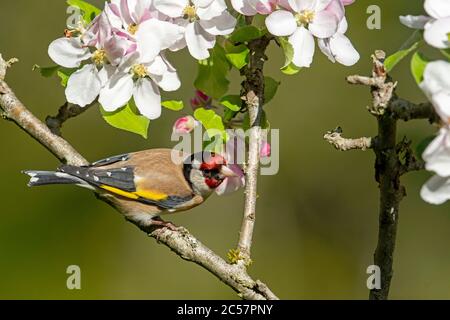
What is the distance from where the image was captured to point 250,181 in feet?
6.25

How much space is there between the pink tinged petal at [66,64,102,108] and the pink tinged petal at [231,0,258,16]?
0.34m

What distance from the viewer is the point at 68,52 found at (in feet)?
6.41

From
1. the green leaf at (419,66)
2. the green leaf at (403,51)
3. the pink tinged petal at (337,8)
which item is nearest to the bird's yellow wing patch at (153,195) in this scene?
the pink tinged petal at (337,8)

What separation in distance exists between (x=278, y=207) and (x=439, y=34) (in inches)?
131

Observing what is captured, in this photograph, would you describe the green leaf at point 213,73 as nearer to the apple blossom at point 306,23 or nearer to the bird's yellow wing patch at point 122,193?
the apple blossom at point 306,23

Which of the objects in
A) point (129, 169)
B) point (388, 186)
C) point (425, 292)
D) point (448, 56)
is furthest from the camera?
point (425, 292)

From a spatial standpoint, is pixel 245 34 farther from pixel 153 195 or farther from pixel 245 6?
pixel 153 195

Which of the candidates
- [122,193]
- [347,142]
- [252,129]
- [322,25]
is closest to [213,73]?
[252,129]

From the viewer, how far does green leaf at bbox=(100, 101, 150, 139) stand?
193 centimetres

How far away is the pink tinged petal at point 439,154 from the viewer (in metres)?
1.40

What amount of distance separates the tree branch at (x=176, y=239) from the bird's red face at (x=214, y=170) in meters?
0.17
